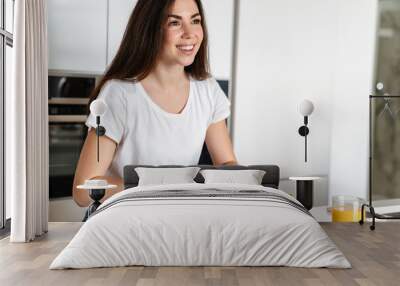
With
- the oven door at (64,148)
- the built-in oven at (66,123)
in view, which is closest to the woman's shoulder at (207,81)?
the built-in oven at (66,123)

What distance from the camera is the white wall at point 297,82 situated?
21.2 ft

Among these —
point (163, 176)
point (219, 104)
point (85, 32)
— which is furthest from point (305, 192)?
point (85, 32)

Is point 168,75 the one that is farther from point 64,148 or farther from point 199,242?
point 199,242

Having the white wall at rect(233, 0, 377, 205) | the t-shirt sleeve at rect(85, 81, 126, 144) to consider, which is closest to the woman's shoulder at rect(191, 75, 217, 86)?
the white wall at rect(233, 0, 377, 205)

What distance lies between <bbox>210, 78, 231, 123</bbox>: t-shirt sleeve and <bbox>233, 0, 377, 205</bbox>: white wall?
4.0 inches

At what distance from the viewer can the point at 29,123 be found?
543cm

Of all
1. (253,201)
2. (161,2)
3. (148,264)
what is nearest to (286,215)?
(253,201)

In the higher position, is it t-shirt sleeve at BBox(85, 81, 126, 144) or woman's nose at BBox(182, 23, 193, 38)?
woman's nose at BBox(182, 23, 193, 38)

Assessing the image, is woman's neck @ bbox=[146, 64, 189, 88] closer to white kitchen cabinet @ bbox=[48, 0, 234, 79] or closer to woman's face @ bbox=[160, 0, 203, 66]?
woman's face @ bbox=[160, 0, 203, 66]

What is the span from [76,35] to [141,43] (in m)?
0.66

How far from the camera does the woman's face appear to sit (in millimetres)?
6223

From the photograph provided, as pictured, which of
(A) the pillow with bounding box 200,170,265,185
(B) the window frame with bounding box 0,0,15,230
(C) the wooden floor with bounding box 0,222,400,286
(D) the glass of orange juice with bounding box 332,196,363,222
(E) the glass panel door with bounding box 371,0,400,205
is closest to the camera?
(C) the wooden floor with bounding box 0,222,400,286

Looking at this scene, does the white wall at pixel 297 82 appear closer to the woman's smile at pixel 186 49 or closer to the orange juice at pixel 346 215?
the orange juice at pixel 346 215

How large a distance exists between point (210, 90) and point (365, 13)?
6.08 ft
